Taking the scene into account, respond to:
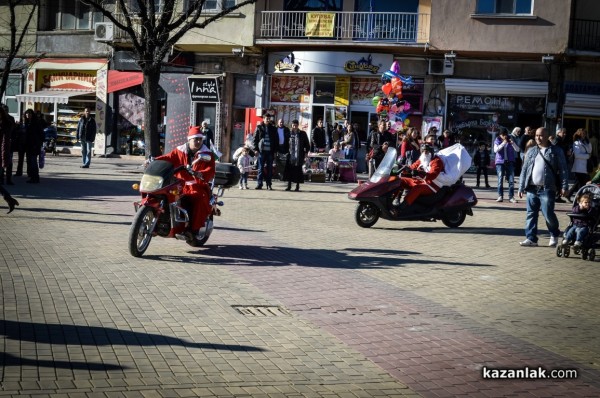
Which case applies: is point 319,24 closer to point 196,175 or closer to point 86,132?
point 86,132

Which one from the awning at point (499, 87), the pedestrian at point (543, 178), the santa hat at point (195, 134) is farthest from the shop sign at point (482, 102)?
the santa hat at point (195, 134)

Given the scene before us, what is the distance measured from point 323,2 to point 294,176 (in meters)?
12.5

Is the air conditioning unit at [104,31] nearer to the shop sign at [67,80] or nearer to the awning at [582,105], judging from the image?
the shop sign at [67,80]

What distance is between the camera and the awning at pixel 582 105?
101ft

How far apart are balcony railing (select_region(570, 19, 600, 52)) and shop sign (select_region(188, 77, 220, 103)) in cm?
1301

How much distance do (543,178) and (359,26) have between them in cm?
2031

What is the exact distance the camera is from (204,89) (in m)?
35.4

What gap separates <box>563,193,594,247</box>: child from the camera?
42.9ft

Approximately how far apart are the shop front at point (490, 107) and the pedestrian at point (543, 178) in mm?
17734

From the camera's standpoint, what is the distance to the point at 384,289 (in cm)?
979

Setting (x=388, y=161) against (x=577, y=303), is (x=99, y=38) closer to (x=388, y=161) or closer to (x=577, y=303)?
(x=388, y=161)

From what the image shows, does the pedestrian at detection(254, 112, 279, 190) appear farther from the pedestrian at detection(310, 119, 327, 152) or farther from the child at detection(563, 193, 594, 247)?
the child at detection(563, 193, 594, 247)

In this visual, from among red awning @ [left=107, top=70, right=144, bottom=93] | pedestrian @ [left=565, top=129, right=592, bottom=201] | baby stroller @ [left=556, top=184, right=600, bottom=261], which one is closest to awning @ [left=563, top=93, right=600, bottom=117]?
pedestrian @ [left=565, top=129, right=592, bottom=201]

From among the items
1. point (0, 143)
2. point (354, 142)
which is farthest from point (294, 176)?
point (0, 143)
